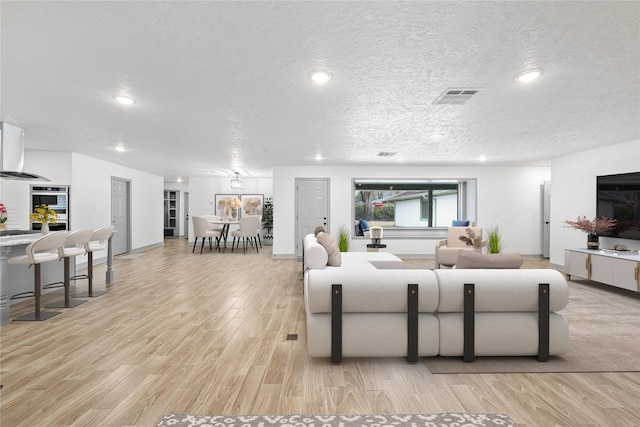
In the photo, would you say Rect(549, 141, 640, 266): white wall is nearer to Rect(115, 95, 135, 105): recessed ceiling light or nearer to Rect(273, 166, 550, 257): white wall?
Rect(273, 166, 550, 257): white wall

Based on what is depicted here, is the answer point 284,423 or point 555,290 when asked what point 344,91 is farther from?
point 284,423

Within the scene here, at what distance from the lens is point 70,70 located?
2.98 m

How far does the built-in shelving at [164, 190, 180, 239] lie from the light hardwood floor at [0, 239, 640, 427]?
36.4ft

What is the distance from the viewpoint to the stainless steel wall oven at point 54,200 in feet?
Result: 22.3

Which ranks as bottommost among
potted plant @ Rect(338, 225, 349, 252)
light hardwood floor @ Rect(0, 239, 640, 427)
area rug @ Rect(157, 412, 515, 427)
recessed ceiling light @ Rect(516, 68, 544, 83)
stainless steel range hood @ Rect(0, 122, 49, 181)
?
light hardwood floor @ Rect(0, 239, 640, 427)

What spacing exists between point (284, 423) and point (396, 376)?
3.11ft

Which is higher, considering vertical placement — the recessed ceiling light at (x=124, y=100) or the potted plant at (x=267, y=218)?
the recessed ceiling light at (x=124, y=100)

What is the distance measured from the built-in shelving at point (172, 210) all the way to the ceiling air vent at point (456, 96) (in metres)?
13.1

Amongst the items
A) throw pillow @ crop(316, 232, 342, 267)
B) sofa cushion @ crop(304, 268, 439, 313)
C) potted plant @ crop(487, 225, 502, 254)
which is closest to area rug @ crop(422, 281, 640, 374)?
sofa cushion @ crop(304, 268, 439, 313)

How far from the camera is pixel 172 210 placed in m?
14.8

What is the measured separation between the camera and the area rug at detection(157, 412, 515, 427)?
1.94 m

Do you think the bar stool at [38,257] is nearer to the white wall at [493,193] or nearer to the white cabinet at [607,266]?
the white wall at [493,193]

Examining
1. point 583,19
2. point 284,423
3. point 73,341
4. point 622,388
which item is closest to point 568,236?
point 622,388

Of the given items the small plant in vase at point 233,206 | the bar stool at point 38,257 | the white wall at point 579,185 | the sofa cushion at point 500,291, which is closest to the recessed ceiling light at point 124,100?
the bar stool at point 38,257
